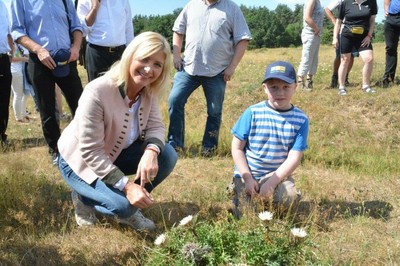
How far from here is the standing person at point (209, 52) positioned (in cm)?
440

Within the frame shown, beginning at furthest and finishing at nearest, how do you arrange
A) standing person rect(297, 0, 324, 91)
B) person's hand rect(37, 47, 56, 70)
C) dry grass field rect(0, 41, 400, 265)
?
standing person rect(297, 0, 324, 91), person's hand rect(37, 47, 56, 70), dry grass field rect(0, 41, 400, 265)

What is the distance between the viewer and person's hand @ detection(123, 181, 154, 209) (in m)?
2.49

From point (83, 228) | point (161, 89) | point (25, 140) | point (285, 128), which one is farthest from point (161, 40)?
point (25, 140)

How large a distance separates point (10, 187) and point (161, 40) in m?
1.70

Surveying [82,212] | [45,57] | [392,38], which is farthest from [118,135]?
[392,38]

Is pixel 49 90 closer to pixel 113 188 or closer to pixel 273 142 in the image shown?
pixel 113 188

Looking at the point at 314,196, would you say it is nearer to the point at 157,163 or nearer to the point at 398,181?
the point at 398,181

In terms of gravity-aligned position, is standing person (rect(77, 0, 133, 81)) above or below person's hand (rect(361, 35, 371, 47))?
above

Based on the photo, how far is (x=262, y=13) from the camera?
303ft

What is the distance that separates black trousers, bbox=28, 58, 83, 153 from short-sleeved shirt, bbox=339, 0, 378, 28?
4.55m

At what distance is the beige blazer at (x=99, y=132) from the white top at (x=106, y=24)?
1992 millimetres

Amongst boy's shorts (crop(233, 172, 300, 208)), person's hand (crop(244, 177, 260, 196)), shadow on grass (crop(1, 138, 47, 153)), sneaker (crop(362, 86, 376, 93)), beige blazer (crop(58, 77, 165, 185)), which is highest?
beige blazer (crop(58, 77, 165, 185))

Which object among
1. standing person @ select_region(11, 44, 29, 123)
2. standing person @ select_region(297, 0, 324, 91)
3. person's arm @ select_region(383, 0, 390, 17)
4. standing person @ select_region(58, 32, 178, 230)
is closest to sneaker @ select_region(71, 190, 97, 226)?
standing person @ select_region(58, 32, 178, 230)

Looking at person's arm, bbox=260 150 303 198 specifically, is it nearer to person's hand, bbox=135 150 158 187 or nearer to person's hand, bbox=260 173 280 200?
person's hand, bbox=260 173 280 200
